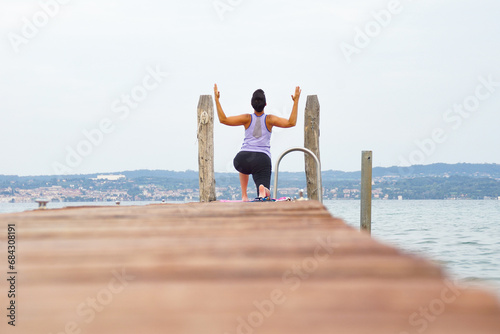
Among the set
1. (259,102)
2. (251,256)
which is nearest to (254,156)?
(259,102)

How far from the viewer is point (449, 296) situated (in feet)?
4.14

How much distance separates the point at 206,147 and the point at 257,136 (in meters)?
3.16

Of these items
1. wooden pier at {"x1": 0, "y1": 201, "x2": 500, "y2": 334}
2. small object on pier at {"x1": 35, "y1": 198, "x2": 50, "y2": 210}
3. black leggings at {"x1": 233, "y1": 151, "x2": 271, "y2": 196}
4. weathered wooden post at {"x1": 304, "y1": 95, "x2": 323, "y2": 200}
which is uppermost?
weathered wooden post at {"x1": 304, "y1": 95, "x2": 323, "y2": 200}

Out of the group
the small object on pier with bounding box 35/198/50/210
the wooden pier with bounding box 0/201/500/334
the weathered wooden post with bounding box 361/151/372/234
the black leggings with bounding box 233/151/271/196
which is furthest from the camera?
the weathered wooden post with bounding box 361/151/372/234

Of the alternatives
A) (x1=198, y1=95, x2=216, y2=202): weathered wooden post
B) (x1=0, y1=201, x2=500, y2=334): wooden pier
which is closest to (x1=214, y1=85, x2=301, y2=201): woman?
(x1=198, y1=95, x2=216, y2=202): weathered wooden post

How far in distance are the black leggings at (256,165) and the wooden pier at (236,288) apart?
4738 millimetres

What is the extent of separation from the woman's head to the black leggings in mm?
544

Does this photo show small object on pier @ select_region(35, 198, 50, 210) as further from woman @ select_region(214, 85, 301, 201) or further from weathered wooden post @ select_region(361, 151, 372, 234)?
weathered wooden post @ select_region(361, 151, 372, 234)

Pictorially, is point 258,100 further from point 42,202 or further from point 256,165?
point 42,202

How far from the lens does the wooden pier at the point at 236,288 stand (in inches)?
44.7

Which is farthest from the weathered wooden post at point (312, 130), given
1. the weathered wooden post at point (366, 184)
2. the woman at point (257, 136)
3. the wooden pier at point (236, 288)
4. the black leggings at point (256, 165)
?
the wooden pier at point (236, 288)

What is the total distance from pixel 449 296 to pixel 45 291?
0.90 m

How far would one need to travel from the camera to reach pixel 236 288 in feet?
4.60

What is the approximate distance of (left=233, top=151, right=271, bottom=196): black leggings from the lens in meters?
7.15
